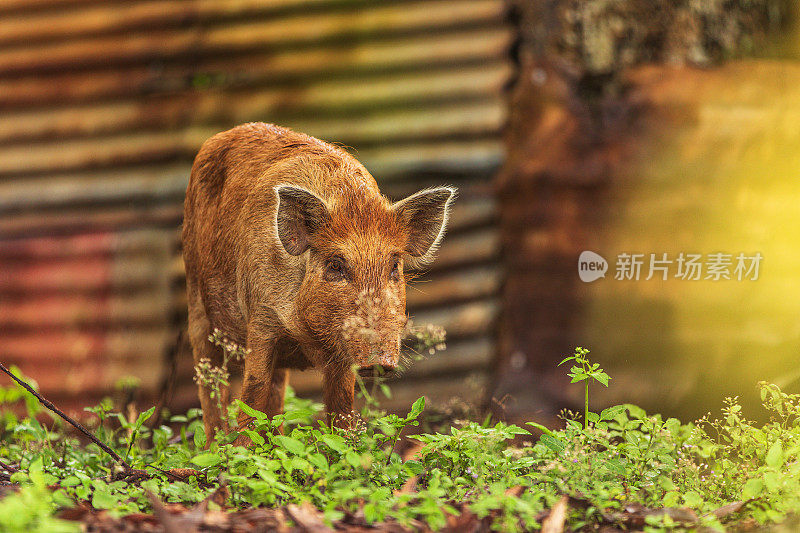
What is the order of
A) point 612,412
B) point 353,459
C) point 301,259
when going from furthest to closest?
point 301,259, point 612,412, point 353,459

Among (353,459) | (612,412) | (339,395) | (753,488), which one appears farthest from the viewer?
(339,395)

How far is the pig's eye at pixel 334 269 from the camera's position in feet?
10.2

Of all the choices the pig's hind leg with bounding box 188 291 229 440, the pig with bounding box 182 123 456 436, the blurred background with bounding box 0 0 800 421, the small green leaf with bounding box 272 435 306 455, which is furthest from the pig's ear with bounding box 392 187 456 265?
the blurred background with bounding box 0 0 800 421

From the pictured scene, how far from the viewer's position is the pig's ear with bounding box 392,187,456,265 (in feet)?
10.7

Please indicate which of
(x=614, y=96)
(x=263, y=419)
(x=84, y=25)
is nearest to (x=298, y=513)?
(x=263, y=419)

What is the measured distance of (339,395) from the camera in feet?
11.0

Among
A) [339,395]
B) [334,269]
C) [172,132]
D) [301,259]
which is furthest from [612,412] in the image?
[172,132]

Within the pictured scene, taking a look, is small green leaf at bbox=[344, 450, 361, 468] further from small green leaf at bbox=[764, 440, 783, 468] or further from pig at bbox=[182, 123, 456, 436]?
small green leaf at bbox=[764, 440, 783, 468]

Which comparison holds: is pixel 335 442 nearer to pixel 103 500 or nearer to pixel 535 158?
pixel 103 500

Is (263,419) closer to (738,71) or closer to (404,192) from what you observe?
(404,192)

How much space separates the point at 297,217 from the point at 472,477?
1.27 metres

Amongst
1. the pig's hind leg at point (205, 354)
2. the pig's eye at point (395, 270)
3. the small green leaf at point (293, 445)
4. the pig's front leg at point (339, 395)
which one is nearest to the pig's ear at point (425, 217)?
the pig's eye at point (395, 270)

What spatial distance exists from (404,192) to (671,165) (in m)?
1.83

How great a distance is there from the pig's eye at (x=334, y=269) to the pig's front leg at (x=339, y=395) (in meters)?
0.43
